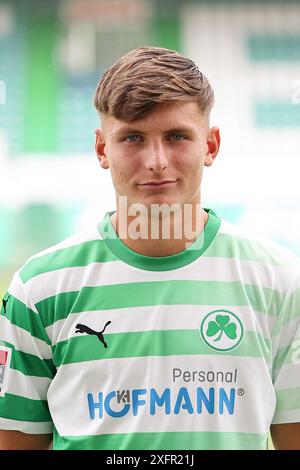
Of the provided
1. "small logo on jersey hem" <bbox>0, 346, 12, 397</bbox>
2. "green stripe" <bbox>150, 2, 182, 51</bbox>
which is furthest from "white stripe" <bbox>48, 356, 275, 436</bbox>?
"green stripe" <bbox>150, 2, 182, 51</bbox>

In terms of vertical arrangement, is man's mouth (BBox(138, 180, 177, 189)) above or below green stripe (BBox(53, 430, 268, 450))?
above

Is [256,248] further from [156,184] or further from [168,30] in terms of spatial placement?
[168,30]

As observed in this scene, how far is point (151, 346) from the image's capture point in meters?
1.00

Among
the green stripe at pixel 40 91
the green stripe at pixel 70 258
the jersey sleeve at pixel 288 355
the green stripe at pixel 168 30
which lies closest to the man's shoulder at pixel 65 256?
the green stripe at pixel 70 258

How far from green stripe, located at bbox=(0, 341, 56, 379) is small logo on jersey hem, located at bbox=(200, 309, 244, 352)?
0.80 feet

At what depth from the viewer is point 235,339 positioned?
1013 millimetres

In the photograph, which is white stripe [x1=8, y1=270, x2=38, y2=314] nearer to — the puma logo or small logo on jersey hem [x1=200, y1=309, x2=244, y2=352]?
the puma logo

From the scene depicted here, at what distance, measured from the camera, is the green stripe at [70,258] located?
1062 millimetres

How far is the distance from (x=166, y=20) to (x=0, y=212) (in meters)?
1.91

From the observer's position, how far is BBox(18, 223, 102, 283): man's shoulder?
1064 millimetres

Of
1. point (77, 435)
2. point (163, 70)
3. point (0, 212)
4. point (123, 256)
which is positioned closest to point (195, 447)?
point (77, 435)

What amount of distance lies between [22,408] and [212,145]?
515 mm

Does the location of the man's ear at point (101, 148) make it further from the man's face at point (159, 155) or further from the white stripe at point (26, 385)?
the white stripe at point (26, 385)
